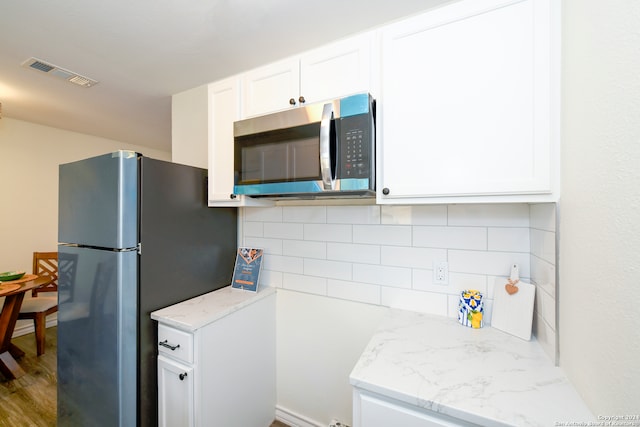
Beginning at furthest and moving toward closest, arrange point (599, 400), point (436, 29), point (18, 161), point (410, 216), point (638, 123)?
point (18, 161) < point (410, 216) < point (436, 29) < point (599, 400) < point (638, 123)

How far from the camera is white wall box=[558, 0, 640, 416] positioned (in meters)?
0.55

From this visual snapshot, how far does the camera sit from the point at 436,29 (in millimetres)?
1028

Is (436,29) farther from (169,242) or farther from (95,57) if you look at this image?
(95,57)

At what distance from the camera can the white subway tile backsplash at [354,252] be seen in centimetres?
153

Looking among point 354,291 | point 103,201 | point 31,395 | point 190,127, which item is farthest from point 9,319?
point 354,291

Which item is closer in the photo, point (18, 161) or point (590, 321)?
point (590, 321)

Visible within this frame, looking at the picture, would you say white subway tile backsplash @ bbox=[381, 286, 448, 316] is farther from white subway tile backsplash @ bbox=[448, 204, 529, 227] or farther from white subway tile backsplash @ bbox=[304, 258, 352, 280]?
white subway tile backsplash @ bbox=[448, 204, 529, 227]

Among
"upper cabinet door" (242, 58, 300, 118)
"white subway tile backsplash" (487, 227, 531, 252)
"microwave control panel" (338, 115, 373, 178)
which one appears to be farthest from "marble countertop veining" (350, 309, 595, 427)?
"upper cabinet door" (242, 58, 300, 118)

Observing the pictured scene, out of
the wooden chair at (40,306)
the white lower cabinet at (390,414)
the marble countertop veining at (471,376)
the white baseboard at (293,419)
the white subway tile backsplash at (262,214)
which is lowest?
the white baseboard at (293,419)

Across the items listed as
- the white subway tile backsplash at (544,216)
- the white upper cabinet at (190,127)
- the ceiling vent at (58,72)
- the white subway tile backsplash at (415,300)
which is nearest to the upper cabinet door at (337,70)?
the white subway tile backsplash at (544,216)

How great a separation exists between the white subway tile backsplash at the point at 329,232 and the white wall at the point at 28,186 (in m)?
3.77

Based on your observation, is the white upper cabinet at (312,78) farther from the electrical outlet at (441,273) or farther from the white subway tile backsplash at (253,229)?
the electrical outlet at (441,273)

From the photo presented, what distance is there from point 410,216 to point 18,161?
14.7 feet

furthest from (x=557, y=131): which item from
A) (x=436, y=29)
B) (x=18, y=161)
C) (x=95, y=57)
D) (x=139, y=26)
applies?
(x=18, y=161)
